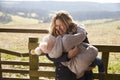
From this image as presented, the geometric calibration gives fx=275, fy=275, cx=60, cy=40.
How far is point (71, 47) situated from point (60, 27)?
1.01 ft

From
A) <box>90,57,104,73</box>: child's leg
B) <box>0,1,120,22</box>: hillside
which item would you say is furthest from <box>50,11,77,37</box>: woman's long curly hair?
<box>0,1,120,22</box>: hillside

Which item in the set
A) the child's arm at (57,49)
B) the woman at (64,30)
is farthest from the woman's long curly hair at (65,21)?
the child's arm at (57,49)

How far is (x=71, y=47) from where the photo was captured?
3.70 m

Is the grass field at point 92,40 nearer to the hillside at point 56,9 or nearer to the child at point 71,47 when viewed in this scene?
the child at point 71,47

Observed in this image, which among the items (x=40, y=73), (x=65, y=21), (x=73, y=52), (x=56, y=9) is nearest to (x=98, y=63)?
(x=73, y=52)

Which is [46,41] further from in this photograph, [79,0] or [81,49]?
[79,0]

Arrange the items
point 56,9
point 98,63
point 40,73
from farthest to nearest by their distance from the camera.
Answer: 1. point 56,9
2. point 40,73
3. point 98,63

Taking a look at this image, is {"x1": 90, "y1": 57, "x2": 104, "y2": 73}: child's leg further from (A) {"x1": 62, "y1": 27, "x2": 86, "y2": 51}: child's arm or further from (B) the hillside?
(B) the hillside

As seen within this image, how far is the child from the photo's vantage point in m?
3.66

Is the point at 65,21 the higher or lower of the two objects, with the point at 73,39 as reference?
higher

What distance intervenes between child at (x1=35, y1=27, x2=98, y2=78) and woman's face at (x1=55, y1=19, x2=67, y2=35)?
0.08 m

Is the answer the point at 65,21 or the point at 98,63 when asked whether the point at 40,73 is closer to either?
the point at 98,63

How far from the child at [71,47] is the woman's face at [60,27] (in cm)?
8

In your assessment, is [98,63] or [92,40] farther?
[92,40]
